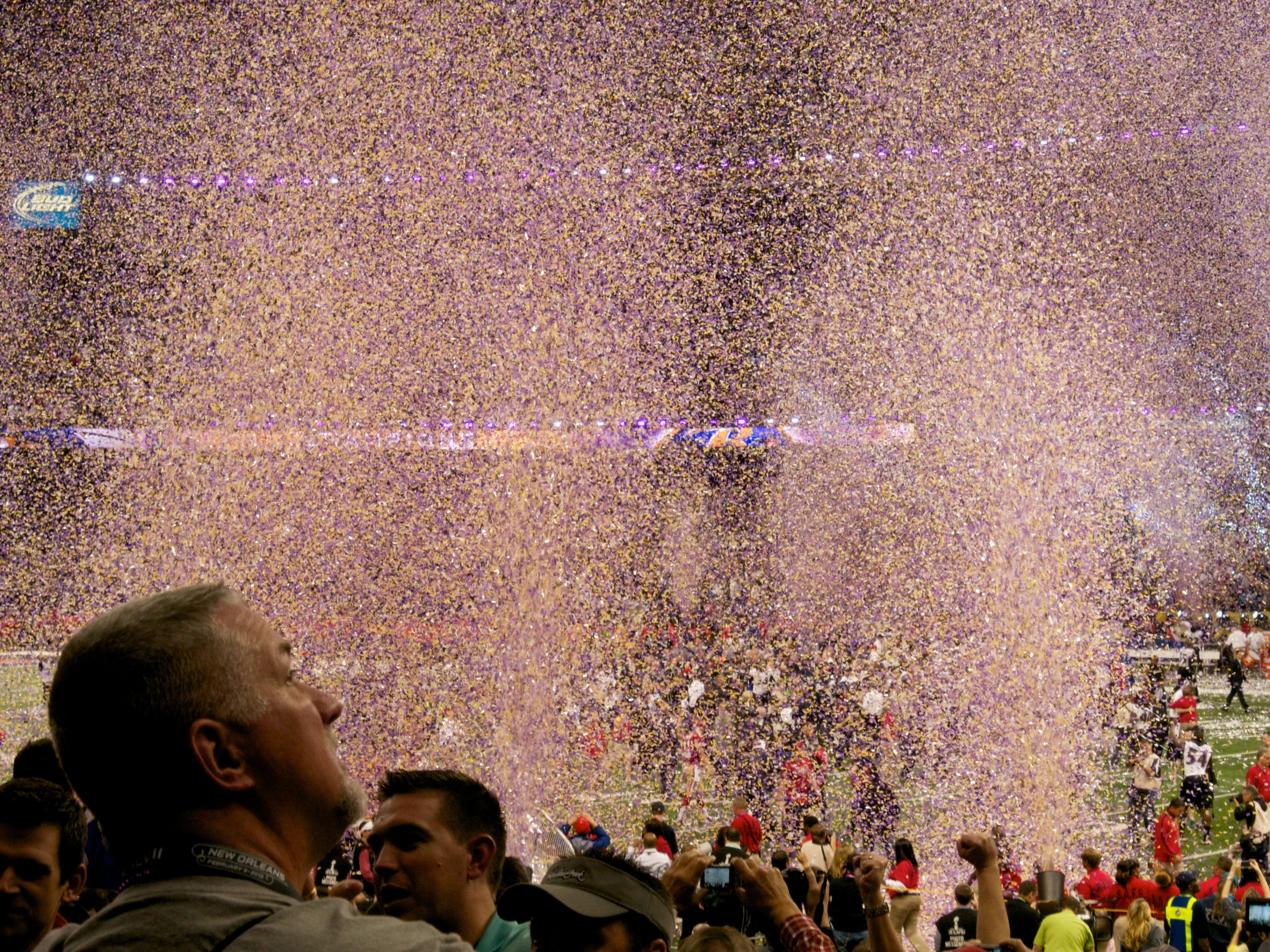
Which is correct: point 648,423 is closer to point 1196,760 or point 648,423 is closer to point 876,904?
point 1196,760

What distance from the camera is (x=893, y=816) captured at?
39.0 feet

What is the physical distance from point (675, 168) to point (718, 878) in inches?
792

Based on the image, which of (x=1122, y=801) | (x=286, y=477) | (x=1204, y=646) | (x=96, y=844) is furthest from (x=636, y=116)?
(x=96, y=844)

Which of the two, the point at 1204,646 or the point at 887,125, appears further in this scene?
the point at 1204,646

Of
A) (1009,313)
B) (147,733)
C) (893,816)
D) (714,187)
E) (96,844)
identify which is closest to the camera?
(147,733)

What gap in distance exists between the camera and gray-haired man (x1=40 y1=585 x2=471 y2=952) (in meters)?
1.20

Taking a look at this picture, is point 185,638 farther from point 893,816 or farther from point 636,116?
point 636,116

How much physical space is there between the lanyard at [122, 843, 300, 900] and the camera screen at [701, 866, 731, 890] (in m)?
3.47

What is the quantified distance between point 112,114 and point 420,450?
8.61 m

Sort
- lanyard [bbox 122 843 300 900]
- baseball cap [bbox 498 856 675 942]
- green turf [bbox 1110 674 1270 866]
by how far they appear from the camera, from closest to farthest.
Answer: lanyard [bbox 122 843 300 900] → baseball cap [bbox 498 856 675 942] → green turf [bbox 1110 674 1270 866]

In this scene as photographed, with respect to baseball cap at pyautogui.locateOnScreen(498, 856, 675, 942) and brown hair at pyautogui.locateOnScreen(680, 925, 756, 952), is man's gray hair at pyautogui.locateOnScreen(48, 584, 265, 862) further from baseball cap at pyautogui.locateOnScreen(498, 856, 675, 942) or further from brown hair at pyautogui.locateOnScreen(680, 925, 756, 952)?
brown hair at pyautogui.locateOnScreen(680, 925, 756, 952)

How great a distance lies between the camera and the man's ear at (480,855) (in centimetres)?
263

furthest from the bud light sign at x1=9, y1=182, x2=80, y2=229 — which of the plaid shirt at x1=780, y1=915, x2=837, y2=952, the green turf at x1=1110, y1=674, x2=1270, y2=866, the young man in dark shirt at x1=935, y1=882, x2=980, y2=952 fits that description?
the plaid shirt at x1=780, y1=915, x2=837, y2=952

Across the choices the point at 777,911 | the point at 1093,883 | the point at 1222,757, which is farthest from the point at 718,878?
the point at 1222,757
